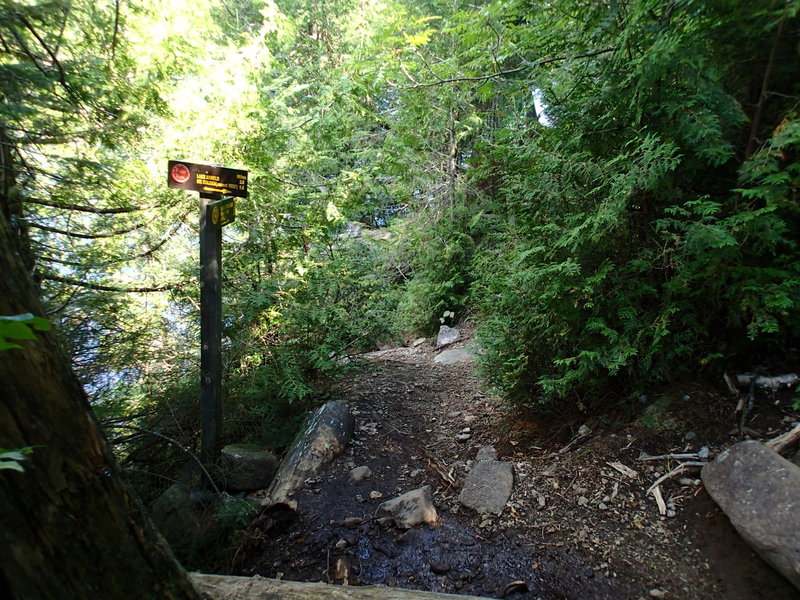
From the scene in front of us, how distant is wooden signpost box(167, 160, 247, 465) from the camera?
12.6 feet

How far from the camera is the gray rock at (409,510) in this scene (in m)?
3.18

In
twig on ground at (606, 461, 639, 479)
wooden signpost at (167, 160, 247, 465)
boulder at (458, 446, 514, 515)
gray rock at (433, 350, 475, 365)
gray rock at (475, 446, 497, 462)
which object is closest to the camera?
twig on ground at (606, 461, 639, 479)

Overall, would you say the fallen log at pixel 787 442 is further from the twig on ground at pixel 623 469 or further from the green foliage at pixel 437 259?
the green foliage at pixel 437 259

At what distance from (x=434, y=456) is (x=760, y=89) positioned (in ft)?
13.5

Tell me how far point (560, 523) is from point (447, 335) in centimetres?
669

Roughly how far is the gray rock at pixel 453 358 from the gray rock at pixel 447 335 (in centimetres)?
77

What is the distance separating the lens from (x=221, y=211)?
390cm

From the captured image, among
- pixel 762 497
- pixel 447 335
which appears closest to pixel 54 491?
pixel 762 497

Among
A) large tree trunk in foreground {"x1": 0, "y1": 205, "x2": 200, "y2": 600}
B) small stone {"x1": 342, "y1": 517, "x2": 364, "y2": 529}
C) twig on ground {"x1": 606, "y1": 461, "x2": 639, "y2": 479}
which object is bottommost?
small stone {"x1": 342, "y1": 517, "x2": 364, "y2": 529}

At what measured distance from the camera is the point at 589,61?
3418mm

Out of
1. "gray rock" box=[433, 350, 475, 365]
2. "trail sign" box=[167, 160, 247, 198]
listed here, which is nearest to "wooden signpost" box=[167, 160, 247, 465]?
"trail sign" box=[167, 160, 247, 198]

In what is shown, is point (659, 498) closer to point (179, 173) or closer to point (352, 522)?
point (352, 522)

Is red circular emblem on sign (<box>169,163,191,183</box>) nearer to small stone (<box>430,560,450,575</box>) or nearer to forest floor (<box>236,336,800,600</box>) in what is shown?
forest floor (<box>236,336,800,600</box>)

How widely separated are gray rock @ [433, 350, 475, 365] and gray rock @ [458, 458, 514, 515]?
3.92 metres
